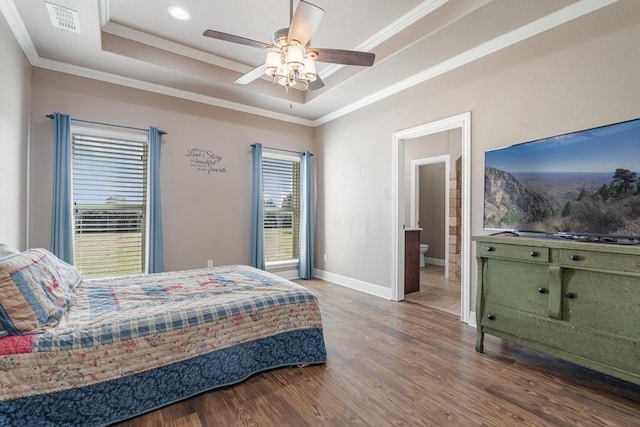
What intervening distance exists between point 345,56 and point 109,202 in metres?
3.30

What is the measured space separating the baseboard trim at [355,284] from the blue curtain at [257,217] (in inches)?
46.2

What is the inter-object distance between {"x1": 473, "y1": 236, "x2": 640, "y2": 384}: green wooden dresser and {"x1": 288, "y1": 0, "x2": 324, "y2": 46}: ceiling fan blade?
2.12 meters

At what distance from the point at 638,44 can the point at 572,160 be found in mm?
876

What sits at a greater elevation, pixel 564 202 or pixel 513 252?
pixel 564 202

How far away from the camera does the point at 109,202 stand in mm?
3693

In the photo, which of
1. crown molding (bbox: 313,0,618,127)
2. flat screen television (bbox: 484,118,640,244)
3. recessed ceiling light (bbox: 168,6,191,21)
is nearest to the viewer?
flat screen television (bbox: 484,118,640,244)

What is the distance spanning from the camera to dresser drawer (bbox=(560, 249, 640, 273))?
1774 mm

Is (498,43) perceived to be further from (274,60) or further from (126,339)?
(126,339)

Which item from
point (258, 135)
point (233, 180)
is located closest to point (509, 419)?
point (233, 180)

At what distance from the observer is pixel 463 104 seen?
3229mm

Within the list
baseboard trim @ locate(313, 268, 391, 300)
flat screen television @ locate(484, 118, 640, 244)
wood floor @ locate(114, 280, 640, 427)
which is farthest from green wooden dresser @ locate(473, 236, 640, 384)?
baseboard trim @ locate(313, 268, 391, 300)

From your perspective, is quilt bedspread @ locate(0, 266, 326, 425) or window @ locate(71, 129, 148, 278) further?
window @ locate(71, 129, 148, 278)

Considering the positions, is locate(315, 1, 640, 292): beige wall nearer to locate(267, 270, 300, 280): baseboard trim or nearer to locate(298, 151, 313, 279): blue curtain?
locate(298, 151, 313, 279): blue curtain

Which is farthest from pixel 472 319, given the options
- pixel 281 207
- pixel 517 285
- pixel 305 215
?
pixel 281 207
